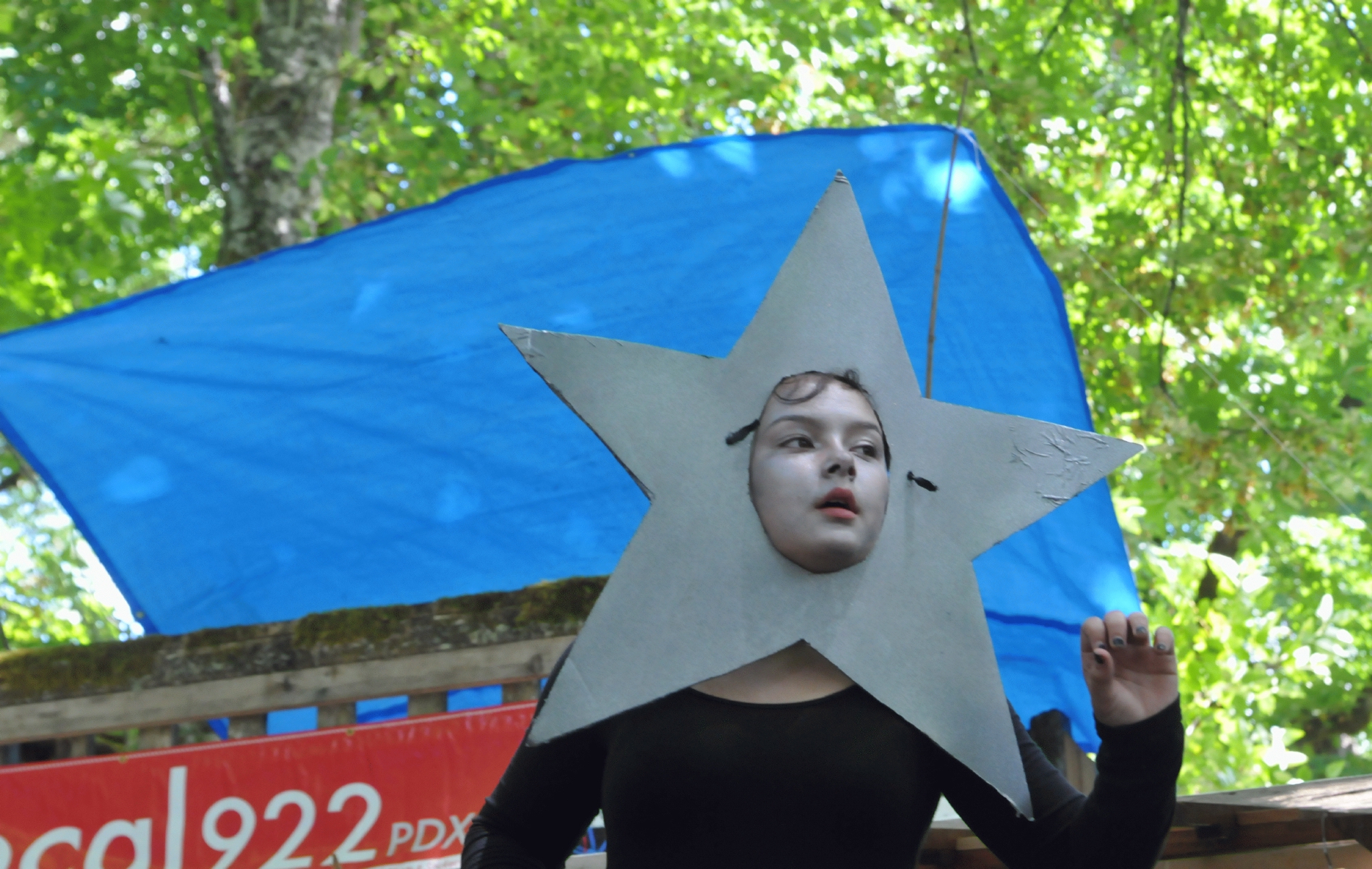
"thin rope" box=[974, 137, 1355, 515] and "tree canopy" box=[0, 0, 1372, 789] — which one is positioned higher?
"tree canopy" box=[0, 0, 1372, 789]

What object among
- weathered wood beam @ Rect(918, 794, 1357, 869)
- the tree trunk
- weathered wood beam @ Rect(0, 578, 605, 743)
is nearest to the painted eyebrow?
weathered wood beam @ Rect(918, 794, 1357, 869)

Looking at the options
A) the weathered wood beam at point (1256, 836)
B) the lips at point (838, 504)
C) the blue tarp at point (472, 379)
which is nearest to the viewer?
the lips at point (838, 504)

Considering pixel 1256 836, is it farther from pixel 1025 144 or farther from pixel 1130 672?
pixel 1025 144

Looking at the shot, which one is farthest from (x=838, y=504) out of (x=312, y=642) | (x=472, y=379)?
(x=472, y=379)

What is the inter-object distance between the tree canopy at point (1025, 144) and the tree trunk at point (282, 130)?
2cm

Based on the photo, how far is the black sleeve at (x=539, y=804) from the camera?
1533 mm

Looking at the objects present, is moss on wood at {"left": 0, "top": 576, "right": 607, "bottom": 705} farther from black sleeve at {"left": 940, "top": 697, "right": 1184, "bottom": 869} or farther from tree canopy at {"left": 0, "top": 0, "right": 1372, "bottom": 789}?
→ tree canopy at {"left": 0, "top": 0, "right": 1372, "bottom": 789}

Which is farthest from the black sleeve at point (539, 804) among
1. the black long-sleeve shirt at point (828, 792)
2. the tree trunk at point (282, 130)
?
the tree trunk at point (282, 130)

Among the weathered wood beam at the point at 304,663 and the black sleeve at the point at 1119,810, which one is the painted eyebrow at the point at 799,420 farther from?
the weathered wood beam at the point at 304,663

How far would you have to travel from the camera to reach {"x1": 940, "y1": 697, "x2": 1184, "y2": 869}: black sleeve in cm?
137

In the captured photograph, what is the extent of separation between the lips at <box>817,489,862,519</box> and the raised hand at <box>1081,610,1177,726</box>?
31 centimetres

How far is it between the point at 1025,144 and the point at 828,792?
17.5ft

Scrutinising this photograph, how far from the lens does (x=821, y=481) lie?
1509 mm

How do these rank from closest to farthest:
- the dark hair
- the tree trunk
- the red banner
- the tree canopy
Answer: the dark hair < the red banner < the tree trunk < the tree canopy
